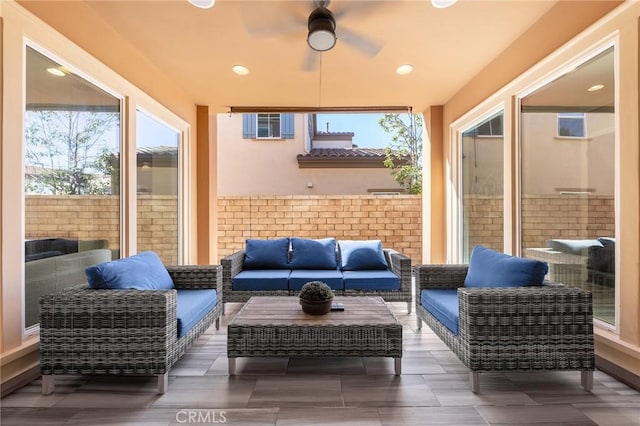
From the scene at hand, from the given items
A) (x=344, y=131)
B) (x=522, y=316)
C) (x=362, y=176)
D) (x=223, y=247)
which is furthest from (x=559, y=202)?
(x=344, y=131)

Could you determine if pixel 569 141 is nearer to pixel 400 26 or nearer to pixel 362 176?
pixel 400 26

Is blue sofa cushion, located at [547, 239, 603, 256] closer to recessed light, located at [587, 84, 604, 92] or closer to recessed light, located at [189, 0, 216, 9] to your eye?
recessed light, located at [587, 84, 604, 92]

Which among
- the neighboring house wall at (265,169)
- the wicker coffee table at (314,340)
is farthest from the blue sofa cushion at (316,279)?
the neighboring house wall at (265,169)

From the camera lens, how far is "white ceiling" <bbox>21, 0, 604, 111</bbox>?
108 inches

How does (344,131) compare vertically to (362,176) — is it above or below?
above

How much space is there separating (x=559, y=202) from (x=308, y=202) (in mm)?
3644

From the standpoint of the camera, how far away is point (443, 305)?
8.62 feet

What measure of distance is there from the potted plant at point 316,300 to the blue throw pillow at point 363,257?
158 centimetres

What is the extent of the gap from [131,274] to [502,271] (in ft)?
9.00

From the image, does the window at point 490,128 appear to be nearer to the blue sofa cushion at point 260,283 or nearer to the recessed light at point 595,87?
the recessed light at point 595,87

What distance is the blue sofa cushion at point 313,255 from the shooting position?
424 centimetres

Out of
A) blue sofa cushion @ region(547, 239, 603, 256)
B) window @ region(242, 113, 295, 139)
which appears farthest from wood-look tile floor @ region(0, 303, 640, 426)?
window @ region(242, 113, 295, 139)

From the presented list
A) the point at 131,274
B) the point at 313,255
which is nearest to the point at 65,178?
the point at 131,274

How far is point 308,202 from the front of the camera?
228 inches
